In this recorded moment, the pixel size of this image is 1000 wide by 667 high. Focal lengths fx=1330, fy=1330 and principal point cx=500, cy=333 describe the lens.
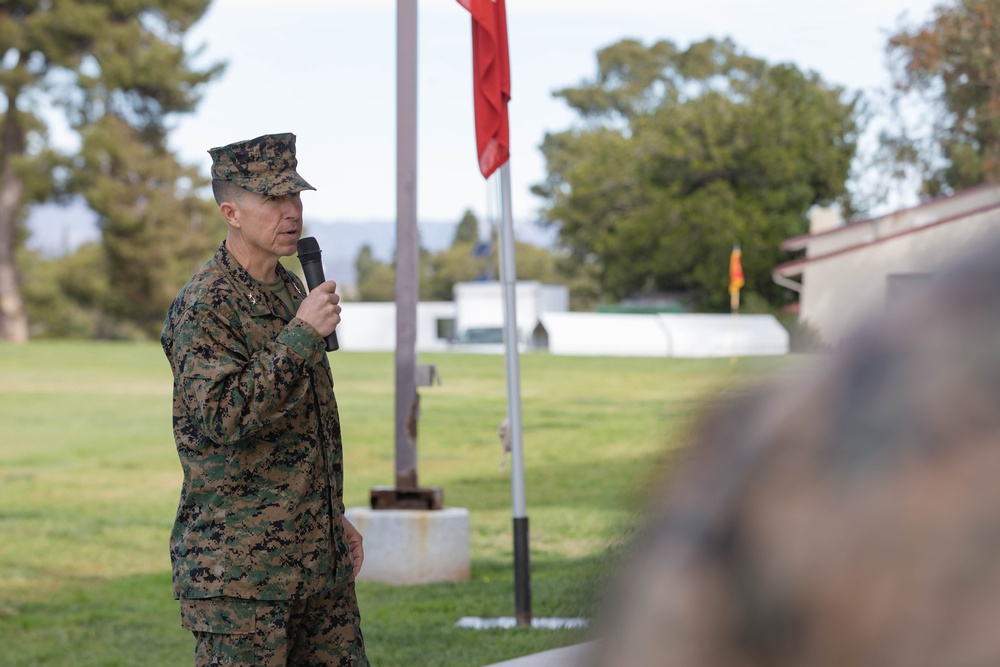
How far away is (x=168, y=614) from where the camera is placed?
7977 millimetres

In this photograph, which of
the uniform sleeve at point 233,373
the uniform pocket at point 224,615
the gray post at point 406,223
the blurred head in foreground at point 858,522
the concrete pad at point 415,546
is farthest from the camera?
the concrete pad at point 415,546

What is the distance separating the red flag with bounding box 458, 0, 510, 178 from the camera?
5.98 metres

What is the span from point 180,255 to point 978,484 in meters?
51.3

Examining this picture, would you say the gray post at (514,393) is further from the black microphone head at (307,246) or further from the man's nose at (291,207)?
the man's nose at (291,207)

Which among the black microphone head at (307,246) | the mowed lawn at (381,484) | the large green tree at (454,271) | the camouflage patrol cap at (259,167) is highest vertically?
the large green tree at (454,271)

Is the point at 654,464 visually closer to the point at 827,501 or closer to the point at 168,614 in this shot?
the point at 827,501

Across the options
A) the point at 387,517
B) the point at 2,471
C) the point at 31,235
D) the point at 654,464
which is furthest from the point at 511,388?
the point at 31,235

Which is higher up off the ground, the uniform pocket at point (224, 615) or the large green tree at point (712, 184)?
the large green tree at point (712, 184)

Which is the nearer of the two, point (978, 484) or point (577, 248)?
point (978, 484)

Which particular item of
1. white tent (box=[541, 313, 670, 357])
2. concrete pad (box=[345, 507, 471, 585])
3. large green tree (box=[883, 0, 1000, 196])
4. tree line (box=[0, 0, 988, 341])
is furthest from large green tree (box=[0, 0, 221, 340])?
concrete pad (box=[345, 507, 471, 585])

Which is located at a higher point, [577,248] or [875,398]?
[577,248]

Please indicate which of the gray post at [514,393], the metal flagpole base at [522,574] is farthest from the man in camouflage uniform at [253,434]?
the metal flagpole base at [522,574]

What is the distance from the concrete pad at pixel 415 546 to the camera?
26.3 ft

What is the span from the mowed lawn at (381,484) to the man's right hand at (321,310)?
0.76 meters
